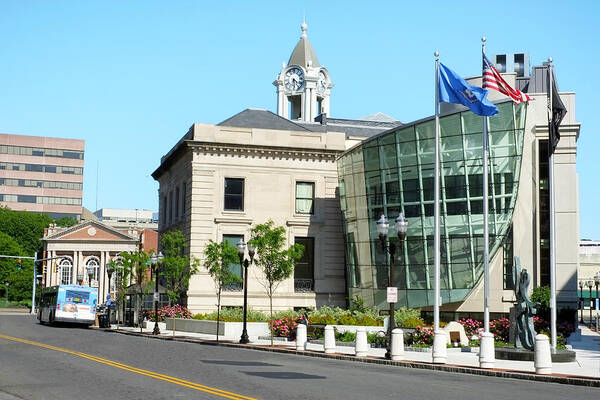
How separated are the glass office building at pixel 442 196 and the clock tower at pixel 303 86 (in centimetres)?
4820

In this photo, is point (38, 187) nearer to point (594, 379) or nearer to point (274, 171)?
point (274, 171)

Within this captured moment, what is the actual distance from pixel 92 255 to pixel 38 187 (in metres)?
38.2

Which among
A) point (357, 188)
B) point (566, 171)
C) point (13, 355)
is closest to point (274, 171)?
point (357, 188)

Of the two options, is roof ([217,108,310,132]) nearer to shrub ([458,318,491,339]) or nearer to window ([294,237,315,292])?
window ([294,237,315,292])

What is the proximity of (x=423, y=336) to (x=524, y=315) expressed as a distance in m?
7.30

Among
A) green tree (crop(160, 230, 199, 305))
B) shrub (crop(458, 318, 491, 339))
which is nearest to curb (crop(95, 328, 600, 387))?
shrub (crop(458, 318, 491, 339))

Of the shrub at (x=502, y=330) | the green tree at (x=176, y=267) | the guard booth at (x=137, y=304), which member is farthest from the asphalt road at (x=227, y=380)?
the guard booth at (x=137, y=304)

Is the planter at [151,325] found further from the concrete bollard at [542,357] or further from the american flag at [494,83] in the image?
the concrete bollard at [542,357]

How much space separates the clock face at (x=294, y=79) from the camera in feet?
334

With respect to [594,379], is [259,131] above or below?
above

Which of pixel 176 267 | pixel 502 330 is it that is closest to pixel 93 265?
pixel 176 267

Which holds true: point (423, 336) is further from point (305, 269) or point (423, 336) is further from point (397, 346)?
point (305, 269)

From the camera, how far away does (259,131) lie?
57.1 metres

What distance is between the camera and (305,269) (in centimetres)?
5744
